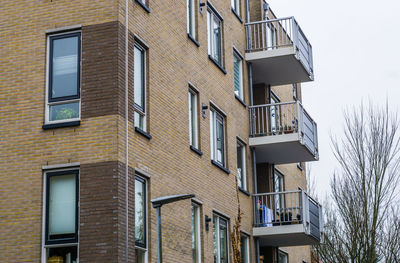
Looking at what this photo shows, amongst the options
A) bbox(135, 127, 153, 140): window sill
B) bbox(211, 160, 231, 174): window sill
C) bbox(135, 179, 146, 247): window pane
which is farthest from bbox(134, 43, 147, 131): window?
bbox(211, 160, 231, 174): window sill

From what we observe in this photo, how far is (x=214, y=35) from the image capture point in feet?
83.4

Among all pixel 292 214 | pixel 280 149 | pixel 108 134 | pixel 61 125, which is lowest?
pixel 292 214

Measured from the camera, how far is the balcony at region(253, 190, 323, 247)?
25.2 m

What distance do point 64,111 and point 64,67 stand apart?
1.07 meters

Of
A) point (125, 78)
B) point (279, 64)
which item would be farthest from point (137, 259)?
point (279, 64)

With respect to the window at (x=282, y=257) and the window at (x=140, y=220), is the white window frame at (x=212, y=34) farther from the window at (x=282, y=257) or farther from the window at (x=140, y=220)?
the window at (x=282, y=257)

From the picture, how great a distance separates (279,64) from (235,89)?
218 cm

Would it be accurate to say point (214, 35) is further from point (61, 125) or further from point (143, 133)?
point (61, 125)

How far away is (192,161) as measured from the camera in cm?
2144

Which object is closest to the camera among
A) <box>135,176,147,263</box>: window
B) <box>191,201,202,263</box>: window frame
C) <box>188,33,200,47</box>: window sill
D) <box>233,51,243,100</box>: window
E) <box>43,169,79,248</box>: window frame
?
<box>43,169,79,248</box>: window frame

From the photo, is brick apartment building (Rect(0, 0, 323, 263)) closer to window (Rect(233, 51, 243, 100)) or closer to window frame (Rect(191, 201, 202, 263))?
window frame (Rect(191, 201, 202, 263))

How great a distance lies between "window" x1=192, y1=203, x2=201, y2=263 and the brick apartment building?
3 centimetres

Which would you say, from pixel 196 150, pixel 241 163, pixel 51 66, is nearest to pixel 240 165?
pixel 241 163

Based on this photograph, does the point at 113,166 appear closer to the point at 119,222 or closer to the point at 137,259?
the point at 119,222
